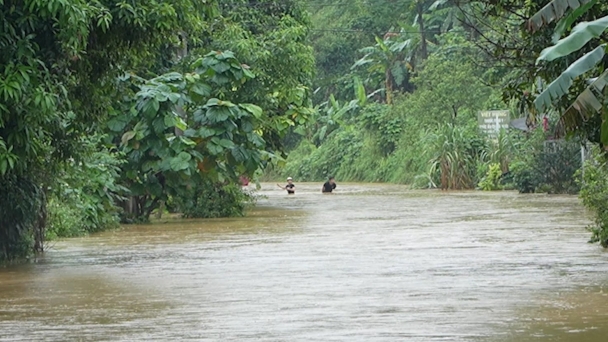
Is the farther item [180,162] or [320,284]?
[180,162]

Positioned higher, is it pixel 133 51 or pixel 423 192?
pixel 133 51

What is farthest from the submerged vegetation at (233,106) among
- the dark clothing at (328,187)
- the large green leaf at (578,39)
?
the dark clothing at (328,187)

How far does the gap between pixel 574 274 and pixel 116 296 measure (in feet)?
17.2

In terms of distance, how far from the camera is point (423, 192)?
40.4m

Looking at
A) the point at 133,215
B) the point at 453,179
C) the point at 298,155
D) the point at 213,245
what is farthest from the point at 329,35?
the point at 213,245

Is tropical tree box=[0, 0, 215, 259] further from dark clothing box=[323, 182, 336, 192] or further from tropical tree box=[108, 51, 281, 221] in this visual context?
dark clothing box=[323, 182, 336, 192]

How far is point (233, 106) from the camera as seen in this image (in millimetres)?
25891

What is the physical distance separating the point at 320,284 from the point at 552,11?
442 centimetres

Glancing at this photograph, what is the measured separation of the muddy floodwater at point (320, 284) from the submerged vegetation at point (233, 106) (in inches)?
47.8

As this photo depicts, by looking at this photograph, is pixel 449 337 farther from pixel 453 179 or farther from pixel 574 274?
pixel 453 179

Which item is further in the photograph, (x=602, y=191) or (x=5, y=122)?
(x=602, y=191)

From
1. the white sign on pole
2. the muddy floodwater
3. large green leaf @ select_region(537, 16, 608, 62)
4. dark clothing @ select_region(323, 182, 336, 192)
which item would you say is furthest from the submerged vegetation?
dark clothing @ select_region(323, 182, 336, 192)

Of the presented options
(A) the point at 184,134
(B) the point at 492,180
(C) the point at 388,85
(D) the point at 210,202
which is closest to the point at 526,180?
(B) the point at 492,180

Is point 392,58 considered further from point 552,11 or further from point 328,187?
point 552,11
